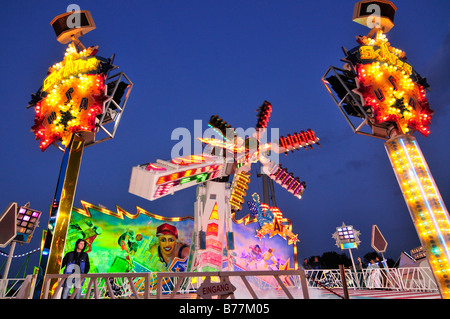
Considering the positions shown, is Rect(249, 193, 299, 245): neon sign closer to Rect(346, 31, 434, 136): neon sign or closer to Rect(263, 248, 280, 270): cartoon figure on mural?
Rect(263, 248, 280, 270): cartoon figure on mural

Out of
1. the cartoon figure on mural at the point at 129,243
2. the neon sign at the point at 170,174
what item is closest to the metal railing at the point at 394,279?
the neon sign at the point at 170,174

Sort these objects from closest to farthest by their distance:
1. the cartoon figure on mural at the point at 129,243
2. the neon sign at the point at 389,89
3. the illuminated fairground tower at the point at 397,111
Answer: the illuminated fairground tower at the point at 397,111, the neon sign at the point at 389,89, the cartoon figure on mural at the point at 129,243

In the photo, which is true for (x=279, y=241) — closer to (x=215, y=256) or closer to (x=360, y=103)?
(x=215, y=256)

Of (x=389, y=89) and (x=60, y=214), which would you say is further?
(x=389, y=89)

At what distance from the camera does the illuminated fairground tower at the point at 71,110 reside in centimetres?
981

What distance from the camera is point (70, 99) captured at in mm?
11219

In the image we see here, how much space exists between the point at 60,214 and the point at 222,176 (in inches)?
282

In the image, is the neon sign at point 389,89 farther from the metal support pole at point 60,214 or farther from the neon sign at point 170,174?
the metal support pole at point 60,214

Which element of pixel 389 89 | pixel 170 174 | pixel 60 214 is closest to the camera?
pixel 60 214

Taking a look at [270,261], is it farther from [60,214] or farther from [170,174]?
[60,214]

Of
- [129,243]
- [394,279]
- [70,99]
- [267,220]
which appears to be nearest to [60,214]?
[70,99]

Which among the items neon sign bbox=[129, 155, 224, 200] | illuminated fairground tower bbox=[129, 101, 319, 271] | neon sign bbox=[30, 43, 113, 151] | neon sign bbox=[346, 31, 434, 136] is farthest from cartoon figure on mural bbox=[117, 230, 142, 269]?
neon sign bbox=[346, 31, 434, 136]

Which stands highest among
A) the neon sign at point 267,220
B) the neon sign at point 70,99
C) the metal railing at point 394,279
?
the neon sign at point 70,99
